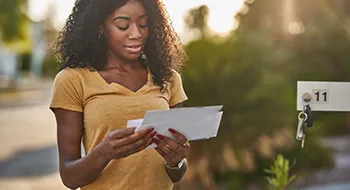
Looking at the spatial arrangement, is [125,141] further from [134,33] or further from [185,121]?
[134,33]

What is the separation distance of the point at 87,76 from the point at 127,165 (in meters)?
0.22

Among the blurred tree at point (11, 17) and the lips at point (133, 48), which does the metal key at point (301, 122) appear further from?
the blurred tree at point (11, 17)

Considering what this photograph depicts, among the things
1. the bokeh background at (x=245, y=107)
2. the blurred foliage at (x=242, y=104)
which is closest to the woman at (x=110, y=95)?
the bokeh background at (x=245, y=107)

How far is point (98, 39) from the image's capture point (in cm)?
173

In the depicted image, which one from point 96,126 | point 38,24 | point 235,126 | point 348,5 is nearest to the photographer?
point 96,126

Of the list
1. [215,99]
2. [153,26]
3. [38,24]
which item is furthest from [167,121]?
[38,24]

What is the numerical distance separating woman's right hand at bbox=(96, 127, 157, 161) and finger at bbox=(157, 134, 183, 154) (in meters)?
0.05

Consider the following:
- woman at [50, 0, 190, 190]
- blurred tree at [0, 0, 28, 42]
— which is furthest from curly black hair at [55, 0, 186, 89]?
blurred tree at [0, 0, 28, 42]

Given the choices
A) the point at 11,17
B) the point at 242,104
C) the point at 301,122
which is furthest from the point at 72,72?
the point at 11,17

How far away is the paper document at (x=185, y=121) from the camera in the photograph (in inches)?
58.9

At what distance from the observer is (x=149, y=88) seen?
5.59ft

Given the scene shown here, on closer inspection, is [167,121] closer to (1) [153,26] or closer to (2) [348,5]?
(1) [153,26]

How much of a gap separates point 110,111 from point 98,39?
192 mm

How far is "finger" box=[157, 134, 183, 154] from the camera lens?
5.15ft
